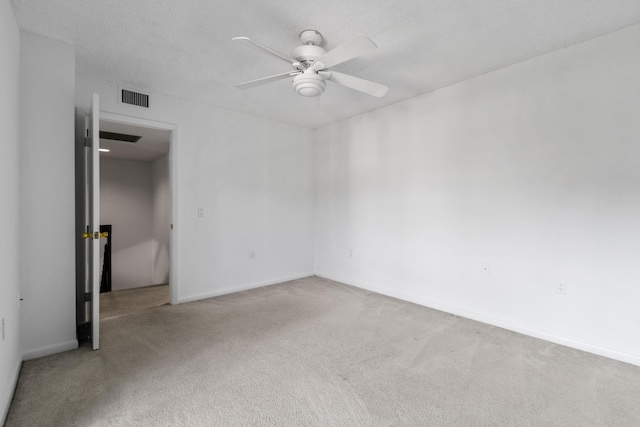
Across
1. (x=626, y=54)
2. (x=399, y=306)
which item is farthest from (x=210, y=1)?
(x=399, y=306)

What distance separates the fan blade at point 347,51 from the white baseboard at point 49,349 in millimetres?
2777

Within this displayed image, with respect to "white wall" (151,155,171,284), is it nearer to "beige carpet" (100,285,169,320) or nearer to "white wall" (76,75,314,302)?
"beige carpet" (100,285,169,320)

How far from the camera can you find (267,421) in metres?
1.62

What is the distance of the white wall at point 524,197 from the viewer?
91.4 inches

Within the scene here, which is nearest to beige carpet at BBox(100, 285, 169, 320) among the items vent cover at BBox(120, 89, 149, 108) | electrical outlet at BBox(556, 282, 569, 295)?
vent cover at BBox(120, 89, 149, 108)

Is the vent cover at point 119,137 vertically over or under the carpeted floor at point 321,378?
over

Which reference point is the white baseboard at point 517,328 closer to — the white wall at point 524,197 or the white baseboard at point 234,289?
the white wall at point 524,197

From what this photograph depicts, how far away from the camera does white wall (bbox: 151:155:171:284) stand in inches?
248

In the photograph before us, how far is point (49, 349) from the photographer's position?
91.0 inches

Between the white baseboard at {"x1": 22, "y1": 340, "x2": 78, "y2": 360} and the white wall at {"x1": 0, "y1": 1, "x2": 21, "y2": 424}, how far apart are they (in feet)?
0.42

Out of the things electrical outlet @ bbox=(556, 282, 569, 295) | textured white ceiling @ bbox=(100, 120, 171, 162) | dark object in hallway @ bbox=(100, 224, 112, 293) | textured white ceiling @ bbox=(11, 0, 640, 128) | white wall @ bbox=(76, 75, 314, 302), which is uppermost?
textured white ceiling @ bbox=(11, 0, 640, 128)

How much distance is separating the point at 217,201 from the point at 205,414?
8.70 ft

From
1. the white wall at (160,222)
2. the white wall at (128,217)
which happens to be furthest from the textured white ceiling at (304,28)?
the white wall at (128,217)

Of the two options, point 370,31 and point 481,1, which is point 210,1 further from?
point 481,1
